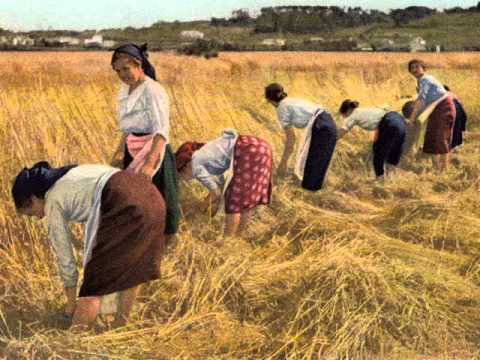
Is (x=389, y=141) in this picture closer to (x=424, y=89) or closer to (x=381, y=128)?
(x=381, y=128)

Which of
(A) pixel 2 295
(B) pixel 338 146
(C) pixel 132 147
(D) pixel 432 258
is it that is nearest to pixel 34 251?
(A) pixel 2 295

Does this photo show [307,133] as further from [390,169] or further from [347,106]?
[390,169]

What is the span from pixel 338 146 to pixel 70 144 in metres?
3.52

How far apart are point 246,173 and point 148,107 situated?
44.0 inches

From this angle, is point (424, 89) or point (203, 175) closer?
point (203, 175)

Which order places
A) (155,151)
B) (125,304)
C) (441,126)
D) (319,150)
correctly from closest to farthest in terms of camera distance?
(125,304)
(155,151)
(319,150)
(441,126)

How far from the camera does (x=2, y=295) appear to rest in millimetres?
3910

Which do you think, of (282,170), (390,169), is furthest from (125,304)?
(390,169)

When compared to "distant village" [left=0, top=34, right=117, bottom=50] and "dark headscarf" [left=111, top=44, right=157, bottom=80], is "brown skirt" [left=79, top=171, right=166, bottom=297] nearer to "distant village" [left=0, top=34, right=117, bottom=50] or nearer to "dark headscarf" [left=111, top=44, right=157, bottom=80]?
"dark headscarf" [left=111, top=44, right=157, bottom=80]

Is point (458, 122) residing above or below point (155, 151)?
below

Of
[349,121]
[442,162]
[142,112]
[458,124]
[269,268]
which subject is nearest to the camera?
[142,112]

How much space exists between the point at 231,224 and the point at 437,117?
11.6 ft

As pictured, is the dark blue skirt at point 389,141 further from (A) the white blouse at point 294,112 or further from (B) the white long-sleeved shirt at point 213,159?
(B) the white long-sleeved shirt at point 213,159

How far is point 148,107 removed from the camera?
13.4 feet
